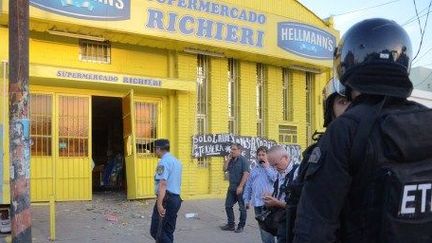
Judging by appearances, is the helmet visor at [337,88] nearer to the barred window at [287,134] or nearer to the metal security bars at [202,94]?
the metal security bars at [202,94]

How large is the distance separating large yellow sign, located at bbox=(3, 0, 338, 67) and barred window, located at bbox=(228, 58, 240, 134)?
0.90 m

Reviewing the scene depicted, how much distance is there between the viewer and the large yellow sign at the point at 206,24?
1088 cm

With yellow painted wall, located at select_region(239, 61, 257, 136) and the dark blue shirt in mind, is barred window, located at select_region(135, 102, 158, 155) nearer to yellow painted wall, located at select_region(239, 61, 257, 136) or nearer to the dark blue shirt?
yellow painted wall, located at select_region(239, 61, 257, 136)

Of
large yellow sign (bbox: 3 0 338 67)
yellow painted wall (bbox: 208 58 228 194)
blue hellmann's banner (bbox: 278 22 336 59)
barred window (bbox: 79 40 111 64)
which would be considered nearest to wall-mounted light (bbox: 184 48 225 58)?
yellow painted wall (bbox: 208 58 228 194)

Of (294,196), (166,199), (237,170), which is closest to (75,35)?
(237,170)

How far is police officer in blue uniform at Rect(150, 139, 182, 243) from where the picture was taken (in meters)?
7.50

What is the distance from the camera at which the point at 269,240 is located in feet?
22.4

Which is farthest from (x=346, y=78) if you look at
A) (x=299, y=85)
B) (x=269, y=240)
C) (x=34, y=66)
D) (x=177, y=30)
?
(x=299, y=85)

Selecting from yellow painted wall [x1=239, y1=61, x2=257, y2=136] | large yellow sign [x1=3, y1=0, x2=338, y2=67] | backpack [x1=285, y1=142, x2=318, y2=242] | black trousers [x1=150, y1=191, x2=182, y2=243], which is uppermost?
large yellow sign [x1=3, y1=0, x2=338, y2=67]

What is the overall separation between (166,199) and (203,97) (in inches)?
251

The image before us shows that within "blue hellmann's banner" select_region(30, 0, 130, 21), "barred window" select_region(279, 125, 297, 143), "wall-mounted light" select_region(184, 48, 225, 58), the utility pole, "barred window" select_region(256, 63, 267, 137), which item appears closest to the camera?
the utility pole

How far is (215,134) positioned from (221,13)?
3.10m

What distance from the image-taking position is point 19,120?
788 cm

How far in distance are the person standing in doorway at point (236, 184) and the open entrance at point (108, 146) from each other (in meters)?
4.95
